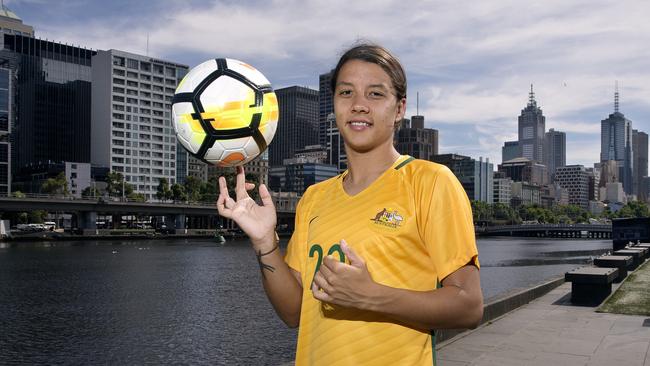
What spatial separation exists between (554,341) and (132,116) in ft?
552

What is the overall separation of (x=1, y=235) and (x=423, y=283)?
104771mm

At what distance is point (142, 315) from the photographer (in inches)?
1079

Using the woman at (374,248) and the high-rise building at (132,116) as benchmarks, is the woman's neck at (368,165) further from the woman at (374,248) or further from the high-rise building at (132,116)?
the high-rise building at (132,116)

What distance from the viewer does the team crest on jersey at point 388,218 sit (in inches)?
108

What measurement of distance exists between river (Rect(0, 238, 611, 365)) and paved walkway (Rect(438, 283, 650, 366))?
335 inches

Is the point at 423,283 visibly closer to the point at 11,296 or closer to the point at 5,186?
the point at 11,296

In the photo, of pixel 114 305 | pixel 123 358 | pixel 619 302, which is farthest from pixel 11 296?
pixel 619 302

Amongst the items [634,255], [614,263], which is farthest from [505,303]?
[634,255]

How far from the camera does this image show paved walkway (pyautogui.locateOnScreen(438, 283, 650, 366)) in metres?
10.2

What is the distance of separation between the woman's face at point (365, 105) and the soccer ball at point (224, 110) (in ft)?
3.82

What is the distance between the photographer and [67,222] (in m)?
153

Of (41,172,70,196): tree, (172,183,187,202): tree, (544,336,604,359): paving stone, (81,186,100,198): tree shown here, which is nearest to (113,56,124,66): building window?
(81,186,100,198): tree

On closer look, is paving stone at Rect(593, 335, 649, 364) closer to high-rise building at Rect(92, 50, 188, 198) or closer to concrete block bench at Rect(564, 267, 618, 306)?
concrete block bench at Rect(564, 267, 618, 306)

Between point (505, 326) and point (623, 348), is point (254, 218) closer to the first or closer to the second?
point (623, 348)
